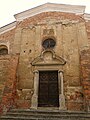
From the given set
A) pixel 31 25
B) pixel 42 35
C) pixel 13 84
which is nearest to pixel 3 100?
pixel 13 84

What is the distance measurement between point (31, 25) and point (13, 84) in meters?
4.35

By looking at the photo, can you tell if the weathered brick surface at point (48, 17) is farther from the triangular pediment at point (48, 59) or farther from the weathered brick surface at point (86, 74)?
the weathered brick surface at point (86, 74)

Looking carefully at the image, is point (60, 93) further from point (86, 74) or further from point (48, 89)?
point (86, 74)

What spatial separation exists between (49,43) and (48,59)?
49.2 inches

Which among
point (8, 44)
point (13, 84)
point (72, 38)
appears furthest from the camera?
point (8, 44)

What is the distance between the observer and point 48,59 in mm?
9734

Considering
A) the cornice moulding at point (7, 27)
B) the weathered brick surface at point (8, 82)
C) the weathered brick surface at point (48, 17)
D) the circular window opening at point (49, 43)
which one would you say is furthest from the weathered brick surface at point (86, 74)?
the cornice moulding at point (7, 27)

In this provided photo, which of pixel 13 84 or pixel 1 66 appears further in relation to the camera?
pixel 1 66

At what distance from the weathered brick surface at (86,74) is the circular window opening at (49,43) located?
199 cm

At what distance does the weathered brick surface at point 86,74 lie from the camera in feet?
25.8

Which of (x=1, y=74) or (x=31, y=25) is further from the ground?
(x=31, y=25)

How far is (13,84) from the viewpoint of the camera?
878 cm

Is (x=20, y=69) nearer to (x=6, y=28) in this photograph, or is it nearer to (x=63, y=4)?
(x=6, y=28)

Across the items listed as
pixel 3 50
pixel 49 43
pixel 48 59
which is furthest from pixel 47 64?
pixel 3 50
